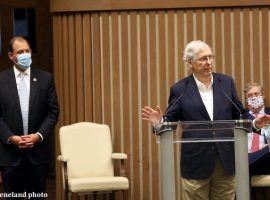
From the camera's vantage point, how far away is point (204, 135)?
413cm

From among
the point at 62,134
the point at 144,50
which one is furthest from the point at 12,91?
the point at 144,50

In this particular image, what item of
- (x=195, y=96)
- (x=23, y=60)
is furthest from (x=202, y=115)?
(x=23, y=60)

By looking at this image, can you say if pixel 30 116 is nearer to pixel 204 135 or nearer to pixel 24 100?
pixel 24 100

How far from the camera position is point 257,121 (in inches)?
178

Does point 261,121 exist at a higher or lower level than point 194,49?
lower

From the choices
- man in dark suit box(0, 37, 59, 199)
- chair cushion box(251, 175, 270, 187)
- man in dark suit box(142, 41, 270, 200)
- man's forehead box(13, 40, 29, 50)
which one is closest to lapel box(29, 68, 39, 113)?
man in dark suit box(0, 37, 59, 199)

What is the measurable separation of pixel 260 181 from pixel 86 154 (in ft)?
5.48

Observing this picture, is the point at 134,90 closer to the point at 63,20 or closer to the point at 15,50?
the point at 63,20

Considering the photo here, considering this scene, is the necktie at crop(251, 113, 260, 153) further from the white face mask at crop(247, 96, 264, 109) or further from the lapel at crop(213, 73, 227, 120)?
the lapel at crop(213, 73, 227, 120)

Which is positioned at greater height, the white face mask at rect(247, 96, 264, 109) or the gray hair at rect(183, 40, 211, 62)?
the gray hair at rect(183, 40, 211, 62)

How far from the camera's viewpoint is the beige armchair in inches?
255

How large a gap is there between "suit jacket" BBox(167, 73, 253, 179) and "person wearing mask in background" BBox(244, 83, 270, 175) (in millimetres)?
1490

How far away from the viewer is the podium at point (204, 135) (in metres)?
3.99

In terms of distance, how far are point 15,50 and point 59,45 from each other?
4.81 feet
